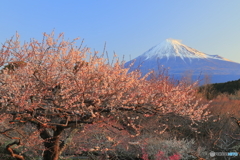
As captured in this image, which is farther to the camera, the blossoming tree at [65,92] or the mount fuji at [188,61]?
the mount fuji at [188,61]

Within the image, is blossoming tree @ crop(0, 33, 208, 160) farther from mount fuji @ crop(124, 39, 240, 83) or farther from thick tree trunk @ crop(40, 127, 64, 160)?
mount fuji @ crop(124, 39, 240, 83)

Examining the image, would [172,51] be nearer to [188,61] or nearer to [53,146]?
[188,61]

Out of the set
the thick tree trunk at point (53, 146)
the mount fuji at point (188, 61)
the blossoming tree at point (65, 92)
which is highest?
the mount fuji at point (188, 61)

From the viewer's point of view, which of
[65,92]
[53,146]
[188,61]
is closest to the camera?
[65,92]

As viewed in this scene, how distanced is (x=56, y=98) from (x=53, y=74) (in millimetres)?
508

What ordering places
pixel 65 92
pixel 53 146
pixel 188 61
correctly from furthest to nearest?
pixel 188 61, pixel 53 146, pixel 65 92

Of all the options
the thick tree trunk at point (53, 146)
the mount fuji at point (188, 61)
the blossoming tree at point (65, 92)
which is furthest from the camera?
the mount fuji at point (188, 61)

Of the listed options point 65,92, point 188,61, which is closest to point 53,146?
point 65,92

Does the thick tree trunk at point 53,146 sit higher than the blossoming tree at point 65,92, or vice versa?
the blossoming tree at point 65,92

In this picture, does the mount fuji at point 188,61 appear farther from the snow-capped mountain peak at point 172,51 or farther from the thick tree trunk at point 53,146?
the thick tree trunk at point 53,146

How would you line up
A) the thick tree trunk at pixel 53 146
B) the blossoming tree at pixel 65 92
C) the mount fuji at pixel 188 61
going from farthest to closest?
the mount fuji at pixel 188 61 < the thick tree trunk at pixel 53 146 < the blossoming tree at pixel 65 92

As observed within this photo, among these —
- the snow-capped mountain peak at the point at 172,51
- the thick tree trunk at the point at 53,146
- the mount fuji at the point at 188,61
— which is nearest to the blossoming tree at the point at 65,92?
the thick tree trunk at the point at 53,146

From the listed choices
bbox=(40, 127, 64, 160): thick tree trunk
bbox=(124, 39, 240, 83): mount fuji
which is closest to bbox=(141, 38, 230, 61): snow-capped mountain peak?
bbox=(124, 39, 240, 83): mount fuji

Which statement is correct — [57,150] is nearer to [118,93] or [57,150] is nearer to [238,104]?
[118,93]
